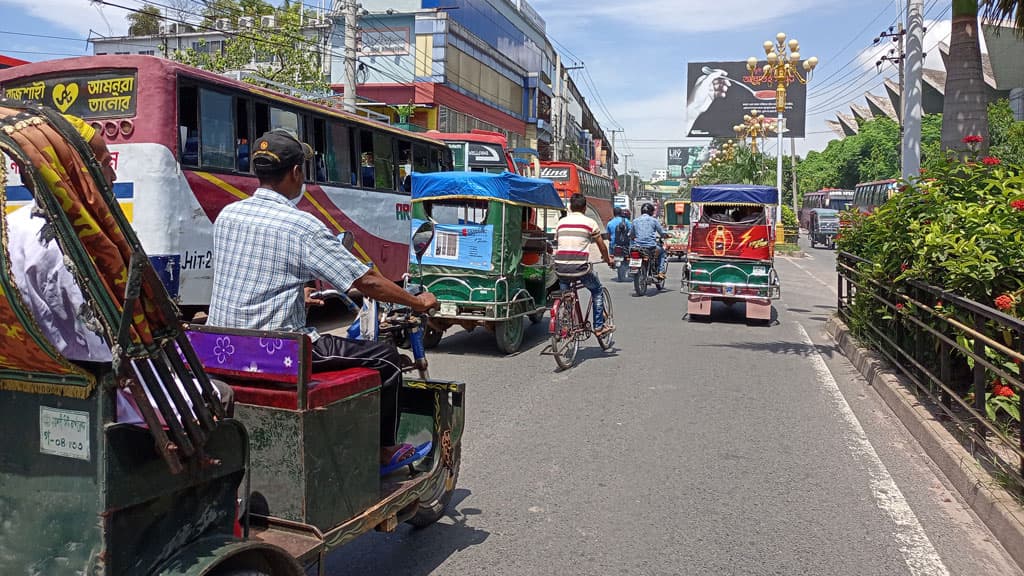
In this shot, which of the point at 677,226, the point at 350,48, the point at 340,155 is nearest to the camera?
the point at 340,155

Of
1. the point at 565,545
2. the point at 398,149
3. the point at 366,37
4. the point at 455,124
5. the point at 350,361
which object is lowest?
the point at 565,545

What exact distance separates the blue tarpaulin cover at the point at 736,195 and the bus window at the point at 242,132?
7.59 m

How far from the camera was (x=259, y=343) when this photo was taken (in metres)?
3.09

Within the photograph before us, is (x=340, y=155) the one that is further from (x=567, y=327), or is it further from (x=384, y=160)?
(x=567, y=327)

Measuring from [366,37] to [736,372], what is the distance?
3136cm

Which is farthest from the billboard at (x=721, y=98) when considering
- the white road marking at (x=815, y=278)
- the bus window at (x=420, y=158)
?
the bus window at (x=420, y=158)

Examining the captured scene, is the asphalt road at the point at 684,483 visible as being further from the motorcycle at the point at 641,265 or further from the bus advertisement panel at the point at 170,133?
the motorcycle at the point at 641,265

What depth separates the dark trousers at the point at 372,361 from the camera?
3.44 meters

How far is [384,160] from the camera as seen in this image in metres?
15.2

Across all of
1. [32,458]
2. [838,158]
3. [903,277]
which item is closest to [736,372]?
[903,277]

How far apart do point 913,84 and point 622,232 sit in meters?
7.68

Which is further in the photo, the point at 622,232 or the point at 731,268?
the point at 622,232

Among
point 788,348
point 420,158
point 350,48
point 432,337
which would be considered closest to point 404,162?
point 420,158

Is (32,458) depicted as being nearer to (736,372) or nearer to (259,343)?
(259,343)
